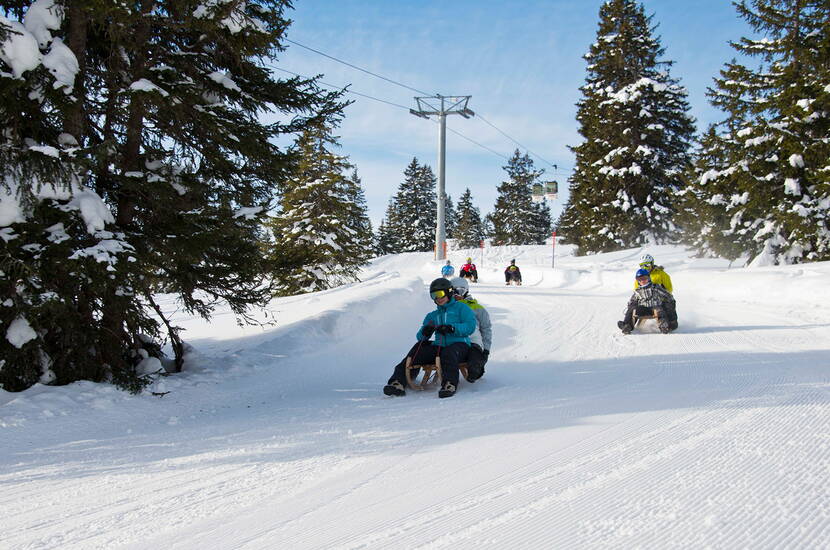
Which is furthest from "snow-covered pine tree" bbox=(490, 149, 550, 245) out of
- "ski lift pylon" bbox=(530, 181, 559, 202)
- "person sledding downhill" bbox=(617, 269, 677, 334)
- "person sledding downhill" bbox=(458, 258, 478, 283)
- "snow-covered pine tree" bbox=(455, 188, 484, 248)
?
"person sledding downhill" bbox=(617, 269, 677, 334)

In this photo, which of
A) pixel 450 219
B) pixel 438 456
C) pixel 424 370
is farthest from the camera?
pixel 450 219

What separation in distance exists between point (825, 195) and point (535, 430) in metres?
16.2

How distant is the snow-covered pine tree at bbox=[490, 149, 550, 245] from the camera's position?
64.8 m

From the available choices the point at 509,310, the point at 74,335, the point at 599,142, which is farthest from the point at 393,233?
the point at 74,335

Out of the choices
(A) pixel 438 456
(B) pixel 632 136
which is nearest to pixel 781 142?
(B) pixel 632 136

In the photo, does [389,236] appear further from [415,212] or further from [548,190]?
[548,190]

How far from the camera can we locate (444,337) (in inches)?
245

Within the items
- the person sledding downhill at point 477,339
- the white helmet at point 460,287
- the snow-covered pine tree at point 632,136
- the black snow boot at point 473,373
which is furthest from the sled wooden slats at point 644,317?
the snow-covered pine tree at point 632,136

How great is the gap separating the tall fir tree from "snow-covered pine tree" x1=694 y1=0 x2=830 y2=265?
1949 inches

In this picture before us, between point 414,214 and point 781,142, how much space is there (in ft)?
178

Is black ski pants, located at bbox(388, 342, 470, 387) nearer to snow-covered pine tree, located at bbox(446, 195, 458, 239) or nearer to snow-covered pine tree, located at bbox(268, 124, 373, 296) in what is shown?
snow-covered pine tree, located at bbox(268, 124, 373, 296)

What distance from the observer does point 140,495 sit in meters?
3.06

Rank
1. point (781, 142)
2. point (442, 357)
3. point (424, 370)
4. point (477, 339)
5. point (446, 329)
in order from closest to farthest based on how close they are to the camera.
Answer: point (442, 357) < point (424, 370) < point (446, 329) < point (477, 339) < point (781, 142)

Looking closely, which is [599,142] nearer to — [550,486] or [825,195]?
[825,195]
